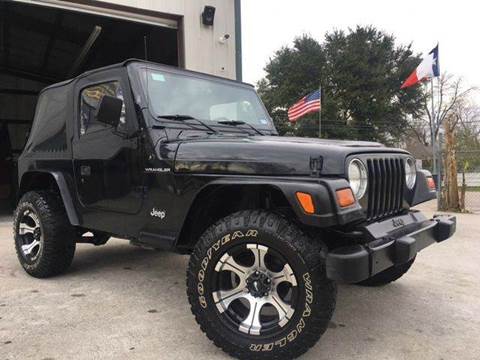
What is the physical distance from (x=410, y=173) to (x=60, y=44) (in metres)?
13.4

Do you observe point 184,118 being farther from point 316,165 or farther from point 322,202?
point 322,202

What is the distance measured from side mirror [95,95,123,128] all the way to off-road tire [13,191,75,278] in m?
1.47

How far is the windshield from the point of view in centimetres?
370

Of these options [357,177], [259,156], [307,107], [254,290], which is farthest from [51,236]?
[307,107]

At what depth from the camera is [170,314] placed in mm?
3617

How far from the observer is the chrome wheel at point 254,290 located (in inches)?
109

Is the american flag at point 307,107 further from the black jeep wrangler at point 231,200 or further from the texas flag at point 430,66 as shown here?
the black jeep wrangler at point 231,200

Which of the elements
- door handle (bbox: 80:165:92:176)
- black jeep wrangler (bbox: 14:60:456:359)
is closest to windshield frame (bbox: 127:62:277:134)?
black jeep wrangler (bbox: 14:60:456:359)

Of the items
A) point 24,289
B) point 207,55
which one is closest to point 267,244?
point 24,289

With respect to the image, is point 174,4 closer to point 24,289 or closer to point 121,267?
point 121,267

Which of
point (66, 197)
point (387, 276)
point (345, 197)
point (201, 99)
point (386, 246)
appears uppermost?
point (201, 99)

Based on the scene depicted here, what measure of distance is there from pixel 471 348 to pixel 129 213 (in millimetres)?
2586

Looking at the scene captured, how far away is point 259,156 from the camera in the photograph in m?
2.89

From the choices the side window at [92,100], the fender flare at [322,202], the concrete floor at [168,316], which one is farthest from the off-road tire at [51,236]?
the fender flare at [322,202]
